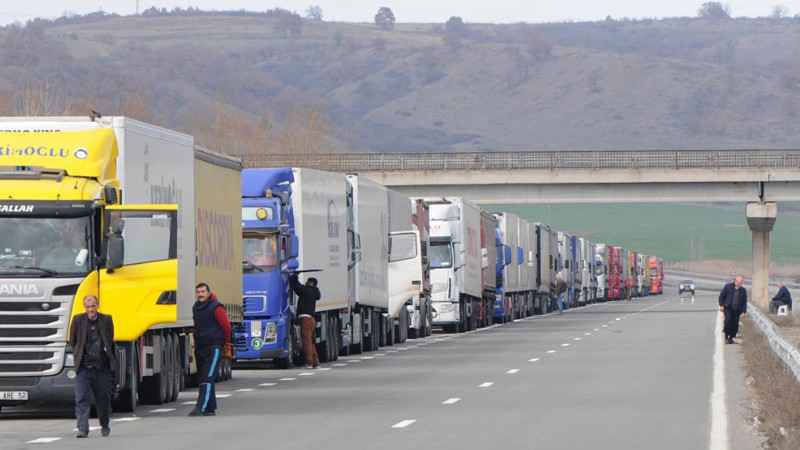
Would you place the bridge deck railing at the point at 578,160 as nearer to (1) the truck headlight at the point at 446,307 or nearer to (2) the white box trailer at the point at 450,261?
(2) the white box trailer at the point at 450,261

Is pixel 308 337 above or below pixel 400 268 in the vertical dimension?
below

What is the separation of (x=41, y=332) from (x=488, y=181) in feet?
212

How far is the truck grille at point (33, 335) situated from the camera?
2098cm

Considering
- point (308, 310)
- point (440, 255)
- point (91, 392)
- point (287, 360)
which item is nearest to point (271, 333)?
point (308, 310)

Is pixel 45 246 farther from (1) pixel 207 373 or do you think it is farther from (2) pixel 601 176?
(2) pixel 601 176

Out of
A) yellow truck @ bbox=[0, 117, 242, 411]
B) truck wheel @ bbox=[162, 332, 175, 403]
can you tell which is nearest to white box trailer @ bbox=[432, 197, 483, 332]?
truck wheel @ bbox=[162, 332, 175, 403]

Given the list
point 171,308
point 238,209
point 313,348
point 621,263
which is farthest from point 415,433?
point 621,263

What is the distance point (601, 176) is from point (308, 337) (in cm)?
5369

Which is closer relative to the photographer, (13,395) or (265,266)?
(13,395)

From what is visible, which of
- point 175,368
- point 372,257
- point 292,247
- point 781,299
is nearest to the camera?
point 175,368

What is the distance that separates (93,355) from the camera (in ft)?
64.0

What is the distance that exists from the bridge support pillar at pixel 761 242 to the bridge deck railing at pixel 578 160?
2296 millimetres

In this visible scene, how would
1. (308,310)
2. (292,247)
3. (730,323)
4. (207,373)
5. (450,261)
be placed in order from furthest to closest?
(450,261) → (730,323) → (308,310) → (292,247) → (207,373)

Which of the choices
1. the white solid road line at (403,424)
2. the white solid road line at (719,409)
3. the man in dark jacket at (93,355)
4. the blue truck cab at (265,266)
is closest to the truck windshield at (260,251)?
the blue truck cab at (265,266)
